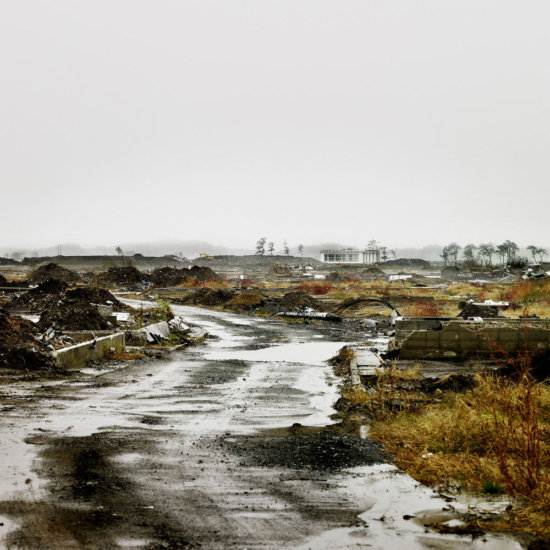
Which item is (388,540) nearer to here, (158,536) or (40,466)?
(158,536)

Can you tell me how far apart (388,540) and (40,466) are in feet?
12.8

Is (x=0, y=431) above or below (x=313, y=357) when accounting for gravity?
above

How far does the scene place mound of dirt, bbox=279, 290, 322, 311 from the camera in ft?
149

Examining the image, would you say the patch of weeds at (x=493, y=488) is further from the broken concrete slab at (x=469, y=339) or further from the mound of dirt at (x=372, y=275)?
the mound of dirt at (x=372, y=275)

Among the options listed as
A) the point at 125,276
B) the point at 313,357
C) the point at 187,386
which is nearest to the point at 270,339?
the point at 313,357

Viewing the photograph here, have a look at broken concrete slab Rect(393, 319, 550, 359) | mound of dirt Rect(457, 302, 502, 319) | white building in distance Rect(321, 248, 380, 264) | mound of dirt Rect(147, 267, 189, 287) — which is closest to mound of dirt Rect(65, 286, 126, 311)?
mound of dirt Rect(457, 302, 502, 319)

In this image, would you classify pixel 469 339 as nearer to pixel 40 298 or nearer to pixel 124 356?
pixel 124 356

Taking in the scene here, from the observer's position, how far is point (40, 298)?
36969 mm

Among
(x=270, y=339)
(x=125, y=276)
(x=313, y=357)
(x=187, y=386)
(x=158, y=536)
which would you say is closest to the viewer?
(x=158, y=536)

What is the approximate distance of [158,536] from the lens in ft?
16.7

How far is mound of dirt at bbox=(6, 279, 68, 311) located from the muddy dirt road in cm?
2153

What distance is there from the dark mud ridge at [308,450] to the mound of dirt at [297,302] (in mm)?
35297

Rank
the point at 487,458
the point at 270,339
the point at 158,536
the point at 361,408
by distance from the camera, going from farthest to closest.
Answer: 1. the point at 270,339
2. the point at 361,408
3. the point at 487,458
4. the point at 158,536

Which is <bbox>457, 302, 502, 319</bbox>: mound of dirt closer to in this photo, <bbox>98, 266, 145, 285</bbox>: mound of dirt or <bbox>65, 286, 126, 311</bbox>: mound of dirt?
<bbox>65, 286, 126, 311</bbox>: mound of dirt
